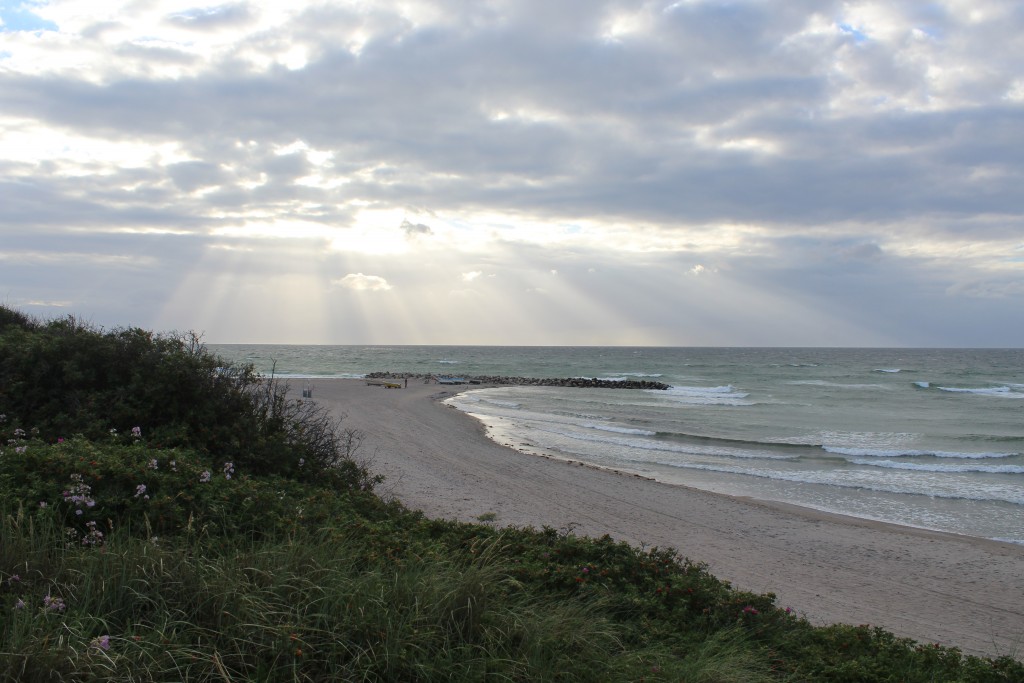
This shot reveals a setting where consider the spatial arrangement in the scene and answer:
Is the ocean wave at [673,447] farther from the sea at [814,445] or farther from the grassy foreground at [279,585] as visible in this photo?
the grassy foreground at [279,585]

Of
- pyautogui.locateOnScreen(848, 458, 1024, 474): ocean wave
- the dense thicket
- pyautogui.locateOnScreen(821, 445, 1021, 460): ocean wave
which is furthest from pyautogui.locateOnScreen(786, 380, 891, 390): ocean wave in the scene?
the dense thicket

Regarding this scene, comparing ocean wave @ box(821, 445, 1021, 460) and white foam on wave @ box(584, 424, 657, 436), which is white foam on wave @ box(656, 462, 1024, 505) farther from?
white foam on wave @ box(584, 424, 657, 436)

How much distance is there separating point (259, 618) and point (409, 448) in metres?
14.2

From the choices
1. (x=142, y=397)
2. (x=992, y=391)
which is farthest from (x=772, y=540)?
(x=992, y=391)

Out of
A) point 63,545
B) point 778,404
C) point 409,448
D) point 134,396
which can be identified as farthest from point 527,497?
point 778,404

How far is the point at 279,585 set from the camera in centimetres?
370

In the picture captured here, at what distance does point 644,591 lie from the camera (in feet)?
18.1

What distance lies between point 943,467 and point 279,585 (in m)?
20.4

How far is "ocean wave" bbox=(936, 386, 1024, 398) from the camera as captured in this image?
50.5m

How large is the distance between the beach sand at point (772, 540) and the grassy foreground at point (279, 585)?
170 cm

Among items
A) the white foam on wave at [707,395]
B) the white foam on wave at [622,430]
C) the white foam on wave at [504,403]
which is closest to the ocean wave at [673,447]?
the white foam on wave at [622,430]

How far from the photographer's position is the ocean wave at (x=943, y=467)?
61.6 feet

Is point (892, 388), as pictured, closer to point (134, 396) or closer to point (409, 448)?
point (409, 448)

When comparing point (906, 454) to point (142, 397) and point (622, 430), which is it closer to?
point (622, 430)
